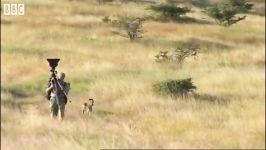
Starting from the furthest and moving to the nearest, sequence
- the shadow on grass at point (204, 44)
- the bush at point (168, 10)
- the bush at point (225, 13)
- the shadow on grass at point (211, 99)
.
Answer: the bush at point (225, 13) < the bush at point (168, 10) < the shadow on grass at point (204, 44) < the shadow on grass at point (211, 99)

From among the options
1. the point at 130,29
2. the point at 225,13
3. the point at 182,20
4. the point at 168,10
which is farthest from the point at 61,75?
the point at 225,13

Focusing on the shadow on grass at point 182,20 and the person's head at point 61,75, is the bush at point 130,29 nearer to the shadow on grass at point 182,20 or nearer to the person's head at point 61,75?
the shadow on grass at point 182,20

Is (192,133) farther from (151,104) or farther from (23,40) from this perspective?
(23,40)

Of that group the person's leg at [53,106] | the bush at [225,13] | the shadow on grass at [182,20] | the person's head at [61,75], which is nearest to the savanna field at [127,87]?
the person's leg at [53,106]

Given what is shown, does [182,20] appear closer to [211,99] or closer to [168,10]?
[168,10]

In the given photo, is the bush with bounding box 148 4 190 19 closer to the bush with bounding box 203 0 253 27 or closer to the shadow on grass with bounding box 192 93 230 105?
the bush with bounding box 203 0 253 27

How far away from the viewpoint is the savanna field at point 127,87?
877cm

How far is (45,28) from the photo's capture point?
107ft

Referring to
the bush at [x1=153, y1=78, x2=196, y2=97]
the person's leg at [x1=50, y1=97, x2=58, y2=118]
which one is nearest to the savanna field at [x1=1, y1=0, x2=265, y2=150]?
the bush at [x1=153, y1=78, x2=196, y2=97]

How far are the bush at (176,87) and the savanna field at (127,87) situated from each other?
0.39 m

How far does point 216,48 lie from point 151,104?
18.4 m

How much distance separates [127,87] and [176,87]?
1.72 metres

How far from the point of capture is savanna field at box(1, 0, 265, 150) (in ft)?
28.8

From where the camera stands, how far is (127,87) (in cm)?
1409
